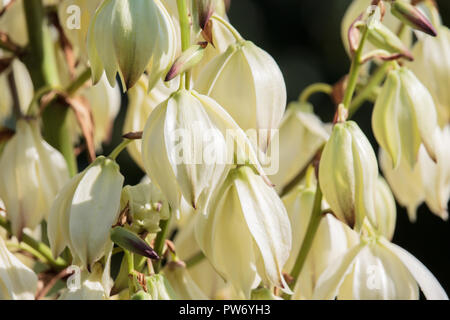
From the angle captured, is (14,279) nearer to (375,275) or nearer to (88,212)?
(88,212)

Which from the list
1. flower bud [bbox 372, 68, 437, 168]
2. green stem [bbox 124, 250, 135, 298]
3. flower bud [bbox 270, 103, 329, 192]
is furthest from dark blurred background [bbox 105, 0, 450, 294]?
green stem [bbox 124, 250, 135, 298]

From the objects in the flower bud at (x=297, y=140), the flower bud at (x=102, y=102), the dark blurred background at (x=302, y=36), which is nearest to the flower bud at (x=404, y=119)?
the flower bud at (x=297, y=140)

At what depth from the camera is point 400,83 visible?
1.57 feet

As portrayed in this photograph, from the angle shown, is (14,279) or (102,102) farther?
(102,102)

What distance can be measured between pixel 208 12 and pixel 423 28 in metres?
0.12

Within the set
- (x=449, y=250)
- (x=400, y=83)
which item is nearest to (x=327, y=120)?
(x=449, y=250)

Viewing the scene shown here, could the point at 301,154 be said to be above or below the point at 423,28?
below

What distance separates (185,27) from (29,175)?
0.49ft

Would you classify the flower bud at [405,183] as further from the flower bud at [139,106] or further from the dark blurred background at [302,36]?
the dark blurred background at [302,36]

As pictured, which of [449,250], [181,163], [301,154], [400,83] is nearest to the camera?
[181,163]

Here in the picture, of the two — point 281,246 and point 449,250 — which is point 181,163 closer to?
point 281,246

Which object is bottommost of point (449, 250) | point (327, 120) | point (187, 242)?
point (449, 250)

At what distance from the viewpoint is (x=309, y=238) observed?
1.54ft

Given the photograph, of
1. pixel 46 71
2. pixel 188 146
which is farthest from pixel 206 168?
pixel 46 71
